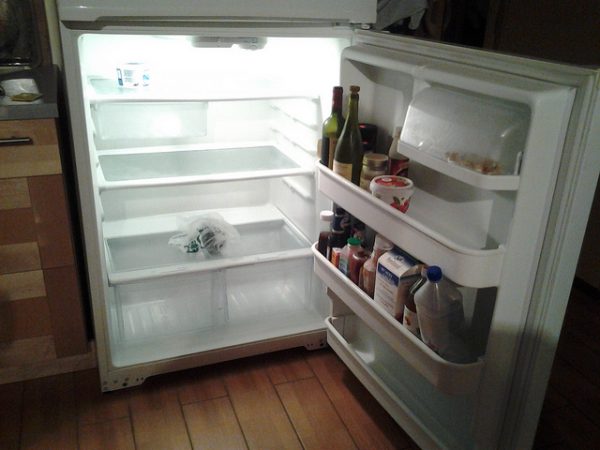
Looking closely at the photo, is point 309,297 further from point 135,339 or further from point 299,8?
point 299,8

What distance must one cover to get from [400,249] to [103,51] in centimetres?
114

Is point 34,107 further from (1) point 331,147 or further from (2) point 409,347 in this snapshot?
(2) point 409,347

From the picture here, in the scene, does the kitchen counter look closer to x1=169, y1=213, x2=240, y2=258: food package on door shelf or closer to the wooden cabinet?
the wooden cabinet

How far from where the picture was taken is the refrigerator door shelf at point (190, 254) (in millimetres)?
1724

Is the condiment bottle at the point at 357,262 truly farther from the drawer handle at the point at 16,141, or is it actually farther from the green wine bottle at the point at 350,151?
the drawer handle at the point at 16,141

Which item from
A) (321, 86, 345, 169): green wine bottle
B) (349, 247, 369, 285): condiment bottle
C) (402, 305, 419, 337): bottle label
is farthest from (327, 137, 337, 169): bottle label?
(402, 305, 419, 337): bottle label

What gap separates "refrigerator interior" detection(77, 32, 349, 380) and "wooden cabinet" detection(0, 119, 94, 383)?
12 cm

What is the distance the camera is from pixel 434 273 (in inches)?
44.2

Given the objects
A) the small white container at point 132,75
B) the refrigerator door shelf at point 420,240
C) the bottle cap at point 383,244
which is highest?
the small white container at point 132,75

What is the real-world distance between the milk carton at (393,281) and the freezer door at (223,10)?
0.68 m

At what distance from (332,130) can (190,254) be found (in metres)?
0.69

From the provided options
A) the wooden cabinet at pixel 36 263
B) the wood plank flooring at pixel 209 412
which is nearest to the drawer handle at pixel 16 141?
the wooden cabinet at pixel 36 263

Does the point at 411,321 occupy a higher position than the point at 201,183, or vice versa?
the point at 201,183

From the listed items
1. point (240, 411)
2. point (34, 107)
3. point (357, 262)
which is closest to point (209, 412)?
point (240, 411)
